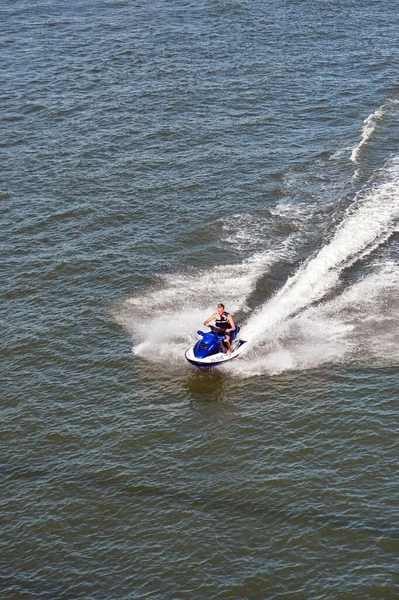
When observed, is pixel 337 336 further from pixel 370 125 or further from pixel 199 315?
pixel 370 125

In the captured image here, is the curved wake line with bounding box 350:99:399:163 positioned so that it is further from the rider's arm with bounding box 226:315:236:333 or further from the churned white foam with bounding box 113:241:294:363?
the rider's arm with bounding box 226:315:236:333

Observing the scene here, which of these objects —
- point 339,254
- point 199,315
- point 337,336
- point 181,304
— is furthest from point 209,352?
point 339,254

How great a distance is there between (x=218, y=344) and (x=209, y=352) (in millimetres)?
622

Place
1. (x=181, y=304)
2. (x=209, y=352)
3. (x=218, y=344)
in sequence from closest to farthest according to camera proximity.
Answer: (x=209, y=352) → (x=218, y=344) → (x=181, y=304)

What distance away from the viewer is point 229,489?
34812mm

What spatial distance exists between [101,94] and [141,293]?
1136 inches

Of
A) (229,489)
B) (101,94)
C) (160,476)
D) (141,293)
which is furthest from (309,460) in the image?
(101,94)

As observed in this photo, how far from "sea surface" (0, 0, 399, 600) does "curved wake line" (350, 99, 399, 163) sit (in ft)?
0.52

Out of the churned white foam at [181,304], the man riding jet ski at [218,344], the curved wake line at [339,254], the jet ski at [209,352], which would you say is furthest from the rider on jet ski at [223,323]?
the churned white foam at [181,304]

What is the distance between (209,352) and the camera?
41.3m

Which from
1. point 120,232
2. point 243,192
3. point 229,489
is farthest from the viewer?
point 243,192

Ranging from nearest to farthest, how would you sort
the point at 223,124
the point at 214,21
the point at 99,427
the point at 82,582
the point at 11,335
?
the point at 82,582 < the point at 99,427 < the point at 11,335 < the point at 223,124 < the point at 214,21

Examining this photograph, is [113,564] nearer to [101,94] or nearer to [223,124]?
[223,124]

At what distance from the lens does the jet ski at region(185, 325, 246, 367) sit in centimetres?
4109
